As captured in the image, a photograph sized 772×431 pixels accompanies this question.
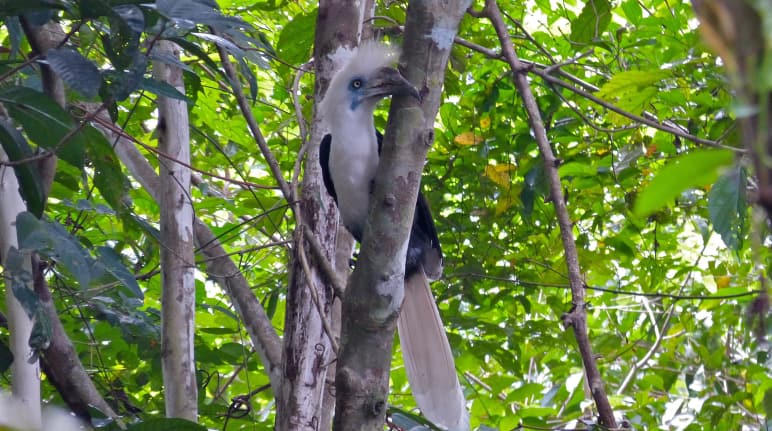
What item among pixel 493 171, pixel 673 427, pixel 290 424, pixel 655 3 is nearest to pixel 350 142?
pixel 290 424

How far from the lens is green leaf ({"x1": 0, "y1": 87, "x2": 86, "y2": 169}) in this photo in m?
1.57

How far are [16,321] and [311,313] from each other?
0.72 meters

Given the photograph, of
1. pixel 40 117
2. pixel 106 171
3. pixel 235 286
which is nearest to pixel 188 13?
pixel 40 117

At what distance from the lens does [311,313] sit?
2.21 meters

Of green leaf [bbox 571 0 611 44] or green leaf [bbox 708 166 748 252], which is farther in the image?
green leaf [bbox 571 0 611 44]

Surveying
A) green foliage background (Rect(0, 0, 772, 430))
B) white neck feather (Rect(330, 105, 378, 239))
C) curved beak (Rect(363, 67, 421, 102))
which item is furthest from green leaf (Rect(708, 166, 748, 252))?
white neck feather (Rect(330, 105, 378, 239))

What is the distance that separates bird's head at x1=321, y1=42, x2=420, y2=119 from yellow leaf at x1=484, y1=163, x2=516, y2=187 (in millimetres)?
1075

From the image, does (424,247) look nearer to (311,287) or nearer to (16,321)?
(311,287)

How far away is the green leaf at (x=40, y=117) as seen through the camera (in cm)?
157

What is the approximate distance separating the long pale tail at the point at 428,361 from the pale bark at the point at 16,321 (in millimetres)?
998

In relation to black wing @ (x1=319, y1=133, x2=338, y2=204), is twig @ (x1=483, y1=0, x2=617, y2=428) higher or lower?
lower

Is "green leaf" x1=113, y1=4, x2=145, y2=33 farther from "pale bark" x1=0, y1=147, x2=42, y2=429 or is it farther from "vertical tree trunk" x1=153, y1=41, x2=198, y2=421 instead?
"vertical tree trunk" x1=153, y1=41, x2=198, y2=421

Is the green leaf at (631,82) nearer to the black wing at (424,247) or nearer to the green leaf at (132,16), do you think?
the black wing at (424,247)

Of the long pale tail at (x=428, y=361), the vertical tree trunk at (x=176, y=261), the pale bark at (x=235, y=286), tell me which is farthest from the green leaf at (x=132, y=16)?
the long pale tail at (x=428, y=361)
